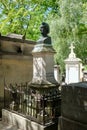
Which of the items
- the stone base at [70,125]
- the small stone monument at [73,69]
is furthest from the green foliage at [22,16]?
the stone base at [70,125]

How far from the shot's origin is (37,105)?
5211 millimetres

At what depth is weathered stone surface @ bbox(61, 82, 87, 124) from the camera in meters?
3.17

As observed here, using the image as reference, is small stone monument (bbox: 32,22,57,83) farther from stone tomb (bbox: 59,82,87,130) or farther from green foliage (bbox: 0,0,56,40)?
green foliage (bbox: 0,0,56,40)

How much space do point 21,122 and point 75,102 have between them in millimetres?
2649

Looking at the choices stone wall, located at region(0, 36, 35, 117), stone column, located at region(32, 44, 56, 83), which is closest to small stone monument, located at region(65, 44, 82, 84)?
stone wall, located at region(0, 36, 35, 117)

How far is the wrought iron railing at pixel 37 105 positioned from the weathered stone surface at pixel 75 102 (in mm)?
1399

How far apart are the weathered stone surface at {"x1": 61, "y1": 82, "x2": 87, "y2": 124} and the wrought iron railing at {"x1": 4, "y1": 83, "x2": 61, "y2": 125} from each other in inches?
55.1

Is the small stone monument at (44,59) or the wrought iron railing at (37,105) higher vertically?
the small stone monument at (44,59)

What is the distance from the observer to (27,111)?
5781mm

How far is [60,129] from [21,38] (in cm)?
586

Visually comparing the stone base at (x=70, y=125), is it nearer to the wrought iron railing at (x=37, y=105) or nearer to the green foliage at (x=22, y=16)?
the wrought iron railing at (x=37, y=105)

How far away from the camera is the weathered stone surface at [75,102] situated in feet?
10.4

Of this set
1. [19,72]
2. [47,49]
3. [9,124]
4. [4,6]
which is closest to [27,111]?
[9,124]

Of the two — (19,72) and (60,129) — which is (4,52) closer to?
(19,72)
